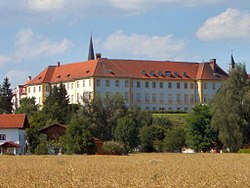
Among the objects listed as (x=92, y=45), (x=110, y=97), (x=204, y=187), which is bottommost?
(x=204, y=187)

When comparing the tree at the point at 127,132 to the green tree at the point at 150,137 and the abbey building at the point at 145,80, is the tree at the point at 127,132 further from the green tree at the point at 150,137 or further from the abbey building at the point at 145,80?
the abbey building at the point at 145,80

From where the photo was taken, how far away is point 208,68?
6255 inches

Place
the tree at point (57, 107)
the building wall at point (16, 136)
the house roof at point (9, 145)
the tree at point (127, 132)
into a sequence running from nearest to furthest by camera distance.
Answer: the house roof at point (9, 145)
the building wall at point (16, 136)
the tree at point (127, 132)
the tree at point (57, 107)

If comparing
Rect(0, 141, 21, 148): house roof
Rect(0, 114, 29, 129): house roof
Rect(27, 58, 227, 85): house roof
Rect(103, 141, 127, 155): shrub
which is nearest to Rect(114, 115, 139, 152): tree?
Rect(0, 114, 29, 129): house roof

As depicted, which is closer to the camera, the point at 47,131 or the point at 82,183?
the point at 82,183

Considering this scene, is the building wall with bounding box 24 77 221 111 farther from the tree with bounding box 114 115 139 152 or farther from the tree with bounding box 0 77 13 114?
the tree with bounding box 114 115 139 152

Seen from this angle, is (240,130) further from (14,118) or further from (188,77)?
(188,77)

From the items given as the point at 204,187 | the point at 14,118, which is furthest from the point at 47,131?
the point at 204,187

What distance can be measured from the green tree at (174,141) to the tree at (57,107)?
1965cm

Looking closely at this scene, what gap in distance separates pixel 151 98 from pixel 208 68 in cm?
1464

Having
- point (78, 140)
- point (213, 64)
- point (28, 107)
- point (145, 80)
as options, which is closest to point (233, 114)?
point (78, 140)

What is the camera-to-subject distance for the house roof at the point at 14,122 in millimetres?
91812

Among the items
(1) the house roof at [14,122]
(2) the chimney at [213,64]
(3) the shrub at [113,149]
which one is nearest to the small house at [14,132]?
(1) the house roof at [14,122]

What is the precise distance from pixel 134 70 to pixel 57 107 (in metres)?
38.4
